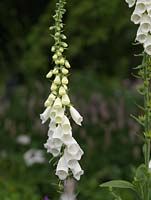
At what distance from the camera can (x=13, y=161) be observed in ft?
21.8

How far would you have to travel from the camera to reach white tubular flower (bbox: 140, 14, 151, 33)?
317 cm

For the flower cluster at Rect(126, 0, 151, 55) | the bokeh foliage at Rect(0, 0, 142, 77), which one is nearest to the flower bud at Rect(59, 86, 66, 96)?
the flower cluster at Rect(126, 0, 151, 55)

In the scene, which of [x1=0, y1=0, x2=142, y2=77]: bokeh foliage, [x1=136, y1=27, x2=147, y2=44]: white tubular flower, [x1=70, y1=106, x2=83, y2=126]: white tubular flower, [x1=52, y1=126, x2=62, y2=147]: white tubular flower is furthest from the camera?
[x1=0, y1=0, x2=142, y2=77]: bokeh foliage

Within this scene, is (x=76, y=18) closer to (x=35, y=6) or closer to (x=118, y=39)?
(x=35, y=6)

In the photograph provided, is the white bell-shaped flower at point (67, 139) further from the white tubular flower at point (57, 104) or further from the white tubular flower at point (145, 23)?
the white tubular flower at point (145, 23)

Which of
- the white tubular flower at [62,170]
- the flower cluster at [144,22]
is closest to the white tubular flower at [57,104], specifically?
the white tubular flower at [62,170]

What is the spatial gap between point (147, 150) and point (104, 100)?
16.5 ft

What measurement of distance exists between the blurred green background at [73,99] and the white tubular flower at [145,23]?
291 cm

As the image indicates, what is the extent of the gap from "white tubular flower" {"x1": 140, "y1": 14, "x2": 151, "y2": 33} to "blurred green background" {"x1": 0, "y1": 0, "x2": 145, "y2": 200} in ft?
9.55

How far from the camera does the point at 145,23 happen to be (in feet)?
10.4

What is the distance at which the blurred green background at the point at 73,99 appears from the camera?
21.8 feet

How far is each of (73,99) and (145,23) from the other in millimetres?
5084

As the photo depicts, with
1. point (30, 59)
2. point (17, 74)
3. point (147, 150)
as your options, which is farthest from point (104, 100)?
point (147, 150)

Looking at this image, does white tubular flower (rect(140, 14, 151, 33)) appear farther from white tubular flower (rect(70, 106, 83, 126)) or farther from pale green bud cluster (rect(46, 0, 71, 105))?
white tubular flower (rect(70, 106, 83, 126))
